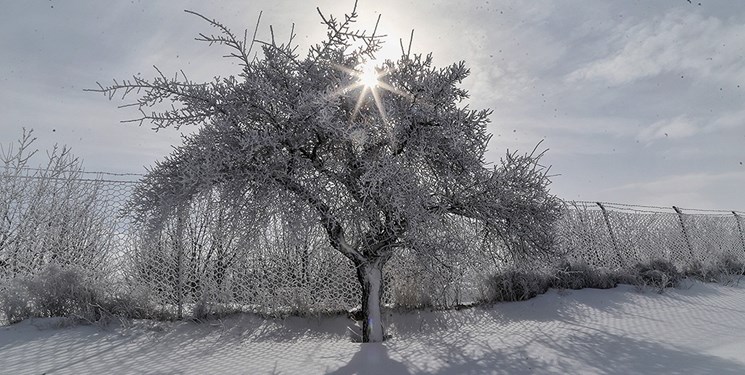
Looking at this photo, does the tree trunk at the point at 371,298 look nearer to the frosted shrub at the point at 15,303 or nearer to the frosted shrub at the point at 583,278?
the frosted shrub at the point at 583,278

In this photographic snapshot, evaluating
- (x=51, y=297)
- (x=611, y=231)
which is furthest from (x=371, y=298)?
(x=611, y=231)

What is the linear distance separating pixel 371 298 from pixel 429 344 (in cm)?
84

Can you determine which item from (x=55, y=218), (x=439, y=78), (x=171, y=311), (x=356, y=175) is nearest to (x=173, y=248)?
(x=171, y=311)

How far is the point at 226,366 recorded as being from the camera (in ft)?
15.1

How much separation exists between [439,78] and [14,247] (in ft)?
23.5

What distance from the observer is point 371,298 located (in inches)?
219

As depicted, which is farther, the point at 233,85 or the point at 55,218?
the point at 55,218

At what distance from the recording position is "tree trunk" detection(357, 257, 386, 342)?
5476 mm

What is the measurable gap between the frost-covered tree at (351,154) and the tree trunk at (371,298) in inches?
0.5

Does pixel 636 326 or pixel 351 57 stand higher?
pixel 351 57

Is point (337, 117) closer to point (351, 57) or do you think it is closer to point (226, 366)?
point (351, 57)

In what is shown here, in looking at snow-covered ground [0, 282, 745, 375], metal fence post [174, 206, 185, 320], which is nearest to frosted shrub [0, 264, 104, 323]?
snow-covered ground [0, 282, 745, 375]

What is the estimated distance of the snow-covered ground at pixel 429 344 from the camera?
445cm

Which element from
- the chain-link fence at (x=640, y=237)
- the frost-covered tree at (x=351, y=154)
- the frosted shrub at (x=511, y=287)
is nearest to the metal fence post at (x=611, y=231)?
the chain-link fence at (x=640, y=237)
